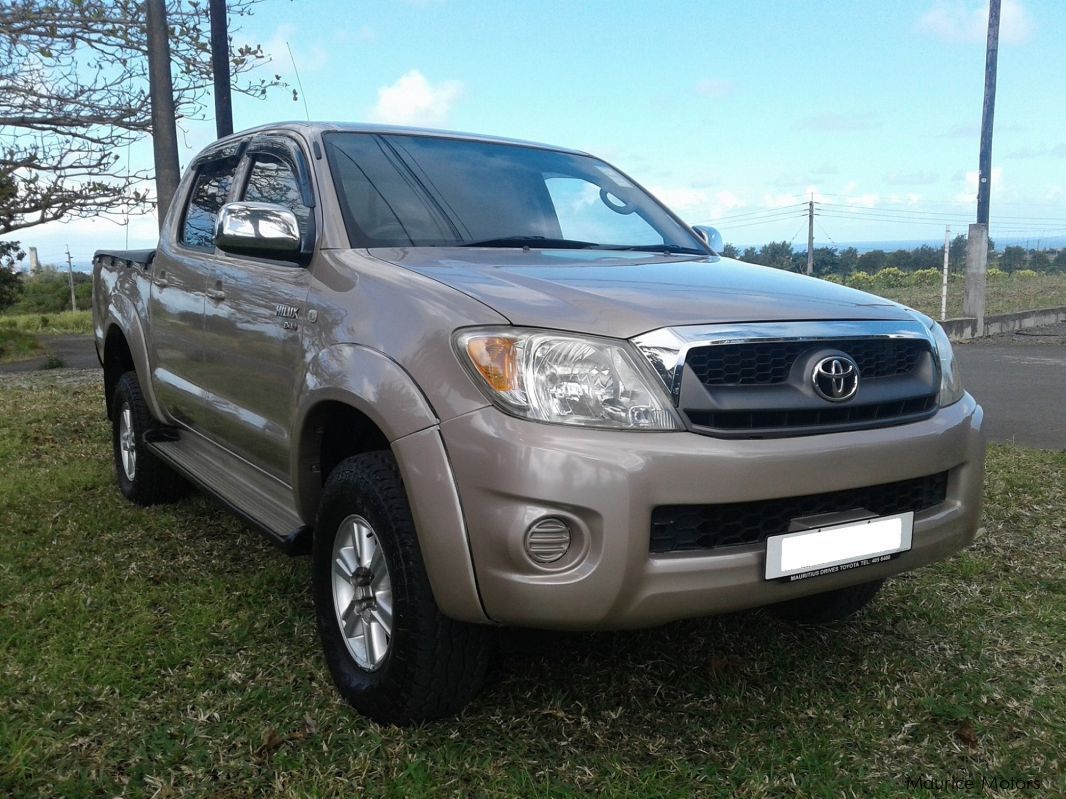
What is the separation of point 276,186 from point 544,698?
2099 mm

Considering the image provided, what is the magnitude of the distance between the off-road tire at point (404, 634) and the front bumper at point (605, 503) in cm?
22

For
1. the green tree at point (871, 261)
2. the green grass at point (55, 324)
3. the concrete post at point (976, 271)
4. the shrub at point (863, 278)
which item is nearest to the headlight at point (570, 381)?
the concrete post at point (976, 271)

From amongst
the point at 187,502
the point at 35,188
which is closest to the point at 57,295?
the point at 35,188

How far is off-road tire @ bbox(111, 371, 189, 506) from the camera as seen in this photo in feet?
15.1

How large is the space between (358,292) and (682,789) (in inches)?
61.5

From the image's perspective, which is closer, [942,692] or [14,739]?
[14,739]

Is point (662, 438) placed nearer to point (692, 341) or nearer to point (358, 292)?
point (692, 341)

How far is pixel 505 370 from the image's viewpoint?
219 cm

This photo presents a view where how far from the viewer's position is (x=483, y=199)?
10.9 ft

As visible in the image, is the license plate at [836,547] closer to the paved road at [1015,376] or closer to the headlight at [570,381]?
the headlight at [570,381]

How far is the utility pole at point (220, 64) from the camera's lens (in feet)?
24.9

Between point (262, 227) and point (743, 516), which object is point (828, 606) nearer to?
point (743, 516)

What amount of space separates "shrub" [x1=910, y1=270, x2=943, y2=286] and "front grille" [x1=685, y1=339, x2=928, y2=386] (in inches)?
632

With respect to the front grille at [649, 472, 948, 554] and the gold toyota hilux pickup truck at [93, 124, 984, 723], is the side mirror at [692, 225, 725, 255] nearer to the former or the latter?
the gold toyota hilux pickup truck at [93, 124, 984, 723]
